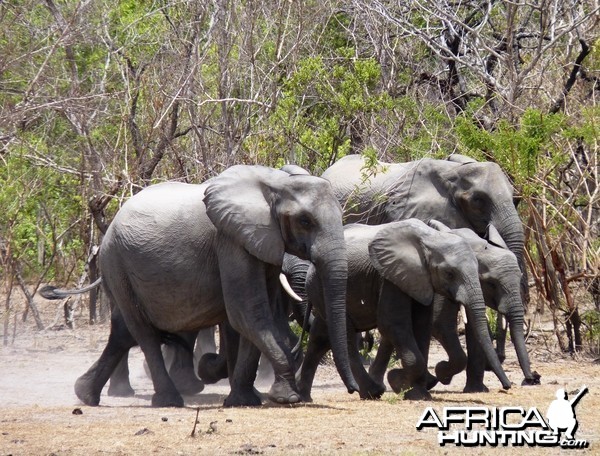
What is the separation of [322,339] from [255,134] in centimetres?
429

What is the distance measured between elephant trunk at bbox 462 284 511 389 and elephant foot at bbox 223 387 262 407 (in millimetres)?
1812

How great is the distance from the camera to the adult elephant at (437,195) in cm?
1334

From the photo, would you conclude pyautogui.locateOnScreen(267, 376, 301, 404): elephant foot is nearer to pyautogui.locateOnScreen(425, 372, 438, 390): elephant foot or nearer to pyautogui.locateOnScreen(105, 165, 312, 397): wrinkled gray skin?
pyautogui.locateOnScreen(105, 165, 312, 397): wrinkled gray skin

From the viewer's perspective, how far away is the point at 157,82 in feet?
54.5

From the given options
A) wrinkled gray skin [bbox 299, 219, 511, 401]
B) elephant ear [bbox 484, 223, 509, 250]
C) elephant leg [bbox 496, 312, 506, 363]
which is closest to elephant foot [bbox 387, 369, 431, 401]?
wrinkled gray skin [bbox 299, 219, 511, 401]

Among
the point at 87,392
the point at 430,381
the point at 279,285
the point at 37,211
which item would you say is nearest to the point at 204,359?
the point at 87,392

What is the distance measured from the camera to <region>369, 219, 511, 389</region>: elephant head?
11.3 meters

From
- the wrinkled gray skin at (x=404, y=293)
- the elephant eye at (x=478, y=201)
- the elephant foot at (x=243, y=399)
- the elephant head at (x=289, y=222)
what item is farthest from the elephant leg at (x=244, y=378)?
the elephant eye at (x=478, y=201)

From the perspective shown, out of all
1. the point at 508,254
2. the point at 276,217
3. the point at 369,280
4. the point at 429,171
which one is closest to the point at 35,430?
the point at 276,217

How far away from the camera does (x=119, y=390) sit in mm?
13203

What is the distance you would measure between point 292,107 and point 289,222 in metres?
4.82

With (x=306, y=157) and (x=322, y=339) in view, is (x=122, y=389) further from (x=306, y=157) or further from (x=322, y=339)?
(x=306, y=157)

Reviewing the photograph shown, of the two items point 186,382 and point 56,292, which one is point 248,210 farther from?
point 56,292

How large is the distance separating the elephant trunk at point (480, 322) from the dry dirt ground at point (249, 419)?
0.80 feet
